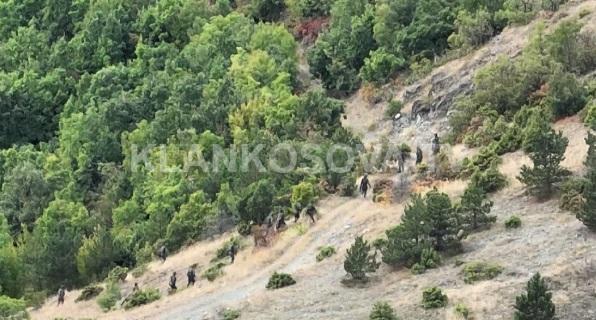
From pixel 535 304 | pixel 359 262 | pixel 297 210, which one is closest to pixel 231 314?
pixel 359 262

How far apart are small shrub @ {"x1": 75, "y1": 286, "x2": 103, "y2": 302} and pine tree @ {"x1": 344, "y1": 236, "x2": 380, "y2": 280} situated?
50.3 ft

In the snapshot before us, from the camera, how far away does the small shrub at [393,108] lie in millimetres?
67125

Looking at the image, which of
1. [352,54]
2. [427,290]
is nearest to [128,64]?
[352,54]

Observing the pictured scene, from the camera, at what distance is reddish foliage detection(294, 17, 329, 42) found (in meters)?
89.1

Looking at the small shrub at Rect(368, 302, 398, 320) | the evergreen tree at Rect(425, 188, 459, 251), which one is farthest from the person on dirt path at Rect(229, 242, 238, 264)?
the small shrub at Rect(368, 302, 398, 320)

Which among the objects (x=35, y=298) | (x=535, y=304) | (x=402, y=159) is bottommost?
(x=35, y=298)

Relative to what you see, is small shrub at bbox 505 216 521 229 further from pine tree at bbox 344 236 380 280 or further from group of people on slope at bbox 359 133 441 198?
group of people on slope at bbox 359 133 441 198

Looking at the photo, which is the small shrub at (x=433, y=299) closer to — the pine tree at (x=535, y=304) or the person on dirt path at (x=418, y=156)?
the pine tree at (x=535, y=304)

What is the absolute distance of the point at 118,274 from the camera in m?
51.9

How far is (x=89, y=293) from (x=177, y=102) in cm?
2559

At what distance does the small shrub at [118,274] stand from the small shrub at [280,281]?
12.3 m

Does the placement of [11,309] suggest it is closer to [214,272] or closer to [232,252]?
[214,272]

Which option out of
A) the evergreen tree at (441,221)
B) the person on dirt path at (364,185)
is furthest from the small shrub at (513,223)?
the person on dirt path at (364,185)

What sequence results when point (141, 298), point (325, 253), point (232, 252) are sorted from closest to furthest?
1. point (325, 253)
2. point (141, 298)
3. point (232, 252)
